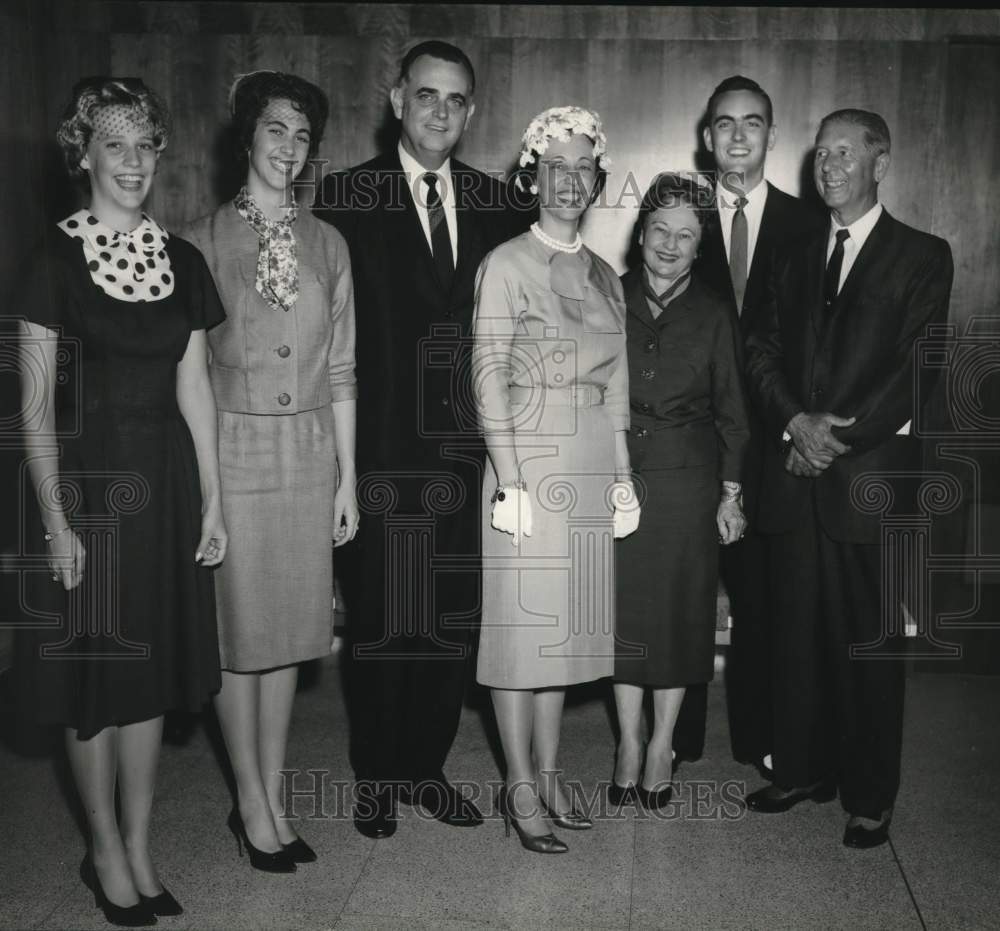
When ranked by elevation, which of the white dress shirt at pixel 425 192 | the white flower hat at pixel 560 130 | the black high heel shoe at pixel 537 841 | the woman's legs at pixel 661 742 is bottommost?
the black high heel shoe at pixel 537 841

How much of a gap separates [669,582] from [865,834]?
77 centimetres

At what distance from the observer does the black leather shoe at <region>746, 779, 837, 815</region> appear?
309cm

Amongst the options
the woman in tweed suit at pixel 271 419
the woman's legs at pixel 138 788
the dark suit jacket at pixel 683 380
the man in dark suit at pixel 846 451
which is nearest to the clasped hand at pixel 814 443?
the man in dark suit at pixel 846 451

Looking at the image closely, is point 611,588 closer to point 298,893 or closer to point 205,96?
point 298,893

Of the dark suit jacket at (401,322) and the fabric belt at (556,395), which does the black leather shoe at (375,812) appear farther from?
the fabric belt at (556,395)

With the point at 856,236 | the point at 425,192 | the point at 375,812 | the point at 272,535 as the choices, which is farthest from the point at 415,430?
the point at 856,236

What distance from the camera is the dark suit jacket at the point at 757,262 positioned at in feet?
10.3

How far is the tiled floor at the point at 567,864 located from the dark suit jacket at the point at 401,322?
96cm

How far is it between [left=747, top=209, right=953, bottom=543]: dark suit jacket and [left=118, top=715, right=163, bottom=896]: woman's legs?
159 cm

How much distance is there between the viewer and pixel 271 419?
→ 2.67 meters

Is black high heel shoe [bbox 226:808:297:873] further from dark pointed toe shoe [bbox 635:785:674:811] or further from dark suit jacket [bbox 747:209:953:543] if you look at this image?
dark suit jacket [bbox 747:209:953:543]

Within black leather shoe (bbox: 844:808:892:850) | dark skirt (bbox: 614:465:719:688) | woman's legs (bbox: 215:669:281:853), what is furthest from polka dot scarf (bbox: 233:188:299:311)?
black leather shoe (bbox: 844:808:892:850)

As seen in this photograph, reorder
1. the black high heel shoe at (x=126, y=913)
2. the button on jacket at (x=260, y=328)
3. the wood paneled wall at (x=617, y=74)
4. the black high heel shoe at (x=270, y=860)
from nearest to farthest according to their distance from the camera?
the black high heel shoe at (x=126, y=913), the button on jacket at (x=260, y=328), the black high heel shoe at (x=270, y=860), the wood paneled wall at (x=617, y=74)

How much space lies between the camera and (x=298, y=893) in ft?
8.67
